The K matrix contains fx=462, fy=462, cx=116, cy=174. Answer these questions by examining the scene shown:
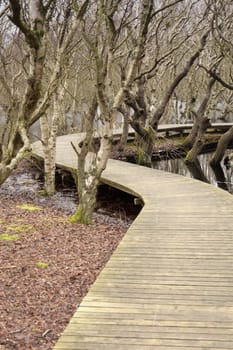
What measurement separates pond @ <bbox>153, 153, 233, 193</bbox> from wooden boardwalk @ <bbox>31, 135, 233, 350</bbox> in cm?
715

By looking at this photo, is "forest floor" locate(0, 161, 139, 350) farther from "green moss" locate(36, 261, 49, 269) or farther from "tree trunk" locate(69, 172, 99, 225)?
"tree trunk" locate(69, 172, 99, 225)

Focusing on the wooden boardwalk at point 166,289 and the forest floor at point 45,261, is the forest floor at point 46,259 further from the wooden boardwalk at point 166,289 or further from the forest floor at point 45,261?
the wooden boardwalk at point 166,289

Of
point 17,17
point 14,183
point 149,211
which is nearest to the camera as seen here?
point 17,17

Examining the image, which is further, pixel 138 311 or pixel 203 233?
pixel 203 233

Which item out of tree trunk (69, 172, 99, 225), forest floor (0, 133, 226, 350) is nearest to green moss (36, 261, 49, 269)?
forest floor (0, 133, 226, 350)

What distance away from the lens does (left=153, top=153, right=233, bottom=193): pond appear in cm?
1630

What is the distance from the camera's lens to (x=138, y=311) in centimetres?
450

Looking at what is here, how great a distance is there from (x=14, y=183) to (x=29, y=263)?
9.12 m

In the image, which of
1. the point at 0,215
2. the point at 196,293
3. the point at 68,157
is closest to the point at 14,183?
the point at 68,157

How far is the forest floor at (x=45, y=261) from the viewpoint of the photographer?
501 cm

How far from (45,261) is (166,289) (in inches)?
102

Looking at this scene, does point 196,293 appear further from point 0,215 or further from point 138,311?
point 0,215

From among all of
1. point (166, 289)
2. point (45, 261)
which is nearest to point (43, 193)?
point (45, 261)

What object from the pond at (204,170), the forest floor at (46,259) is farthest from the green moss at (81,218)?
the pond at (204,170)
